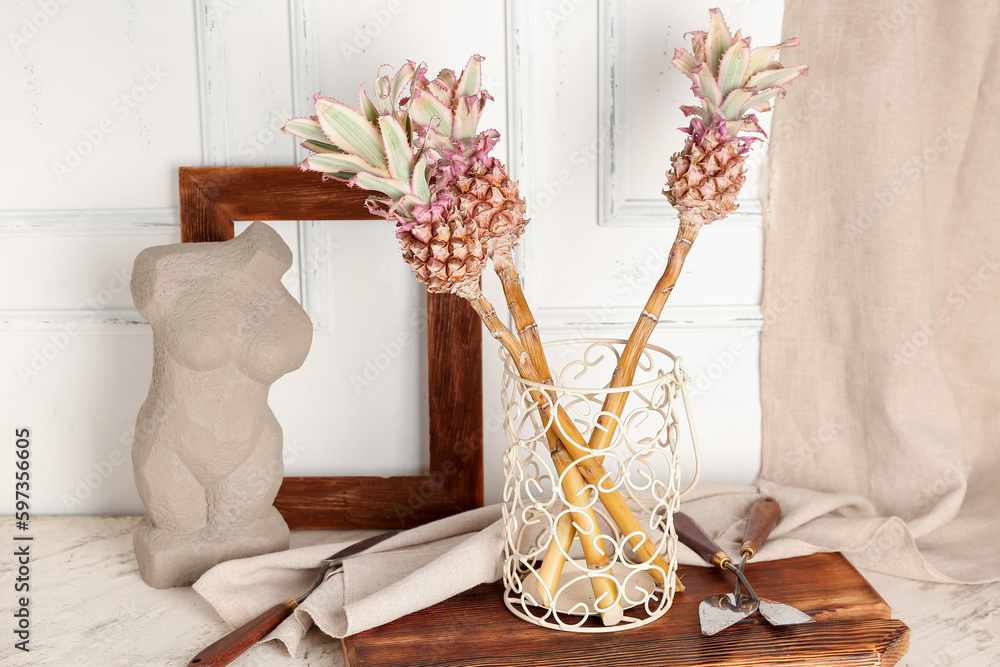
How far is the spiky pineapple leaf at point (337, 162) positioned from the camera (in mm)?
688

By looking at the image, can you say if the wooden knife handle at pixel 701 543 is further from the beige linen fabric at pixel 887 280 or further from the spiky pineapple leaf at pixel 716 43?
the spiky pineapple leaf at pixel 716 43

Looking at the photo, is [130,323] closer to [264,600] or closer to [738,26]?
[264,600]

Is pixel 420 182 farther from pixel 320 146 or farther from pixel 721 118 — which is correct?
pixel 721 118

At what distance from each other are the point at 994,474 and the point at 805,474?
0.81 feet

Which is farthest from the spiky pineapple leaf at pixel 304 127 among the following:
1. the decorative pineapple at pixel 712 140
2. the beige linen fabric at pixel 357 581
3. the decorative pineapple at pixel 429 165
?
the beige linen fabric at pixel 357 581

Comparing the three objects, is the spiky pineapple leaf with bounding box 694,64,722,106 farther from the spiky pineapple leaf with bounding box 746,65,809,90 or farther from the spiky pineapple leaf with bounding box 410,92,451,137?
the spiky pineapple leaf with bounding box 410,92,451,137

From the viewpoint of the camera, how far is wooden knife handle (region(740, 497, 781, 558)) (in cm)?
90

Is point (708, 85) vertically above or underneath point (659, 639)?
above

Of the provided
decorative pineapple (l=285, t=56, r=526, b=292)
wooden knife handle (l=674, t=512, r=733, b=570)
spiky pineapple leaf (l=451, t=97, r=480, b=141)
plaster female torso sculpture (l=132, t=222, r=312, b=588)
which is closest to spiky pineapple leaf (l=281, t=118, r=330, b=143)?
decorative pineapple (l=285, t=56, r=526, b=292)

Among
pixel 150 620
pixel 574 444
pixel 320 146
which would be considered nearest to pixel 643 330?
pixel 574 444

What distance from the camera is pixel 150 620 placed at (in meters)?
0.85

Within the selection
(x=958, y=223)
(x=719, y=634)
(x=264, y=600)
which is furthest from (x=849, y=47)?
(x=264, y=600)

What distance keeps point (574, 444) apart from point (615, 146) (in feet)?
1.51

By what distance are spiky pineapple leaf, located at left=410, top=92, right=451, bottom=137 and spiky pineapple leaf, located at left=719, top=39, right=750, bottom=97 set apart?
0.27 meters
